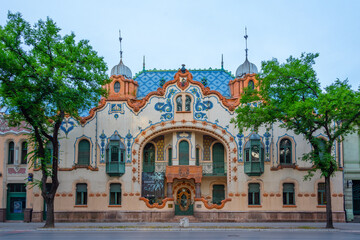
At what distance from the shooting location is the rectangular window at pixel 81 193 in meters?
34.2

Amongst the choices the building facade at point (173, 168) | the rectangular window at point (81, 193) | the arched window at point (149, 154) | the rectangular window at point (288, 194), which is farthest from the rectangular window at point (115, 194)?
the rectangular window at point (288, 194)

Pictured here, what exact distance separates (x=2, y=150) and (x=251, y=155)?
749 inches

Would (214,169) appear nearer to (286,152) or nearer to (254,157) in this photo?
(254,157)

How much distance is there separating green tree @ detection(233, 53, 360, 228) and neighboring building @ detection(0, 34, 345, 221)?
579 cm

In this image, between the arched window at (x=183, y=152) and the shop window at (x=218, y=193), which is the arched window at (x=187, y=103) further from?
the shop window at (x=218, y=193)

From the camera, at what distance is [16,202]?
114 feet

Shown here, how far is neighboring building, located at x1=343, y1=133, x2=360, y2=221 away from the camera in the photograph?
1324 inches

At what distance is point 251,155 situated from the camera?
109 ft

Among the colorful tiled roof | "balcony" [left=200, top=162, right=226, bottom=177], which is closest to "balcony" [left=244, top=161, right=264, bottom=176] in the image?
"balcony" [left=200, top=162, right=226, bottom=177]

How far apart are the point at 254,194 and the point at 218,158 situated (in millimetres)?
4073

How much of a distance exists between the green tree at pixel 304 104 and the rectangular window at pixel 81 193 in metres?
13.6

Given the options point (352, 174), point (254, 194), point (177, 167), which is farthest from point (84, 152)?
point (352, 174)

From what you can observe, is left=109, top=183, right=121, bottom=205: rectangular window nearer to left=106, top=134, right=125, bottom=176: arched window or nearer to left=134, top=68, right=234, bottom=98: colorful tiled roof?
left=106, top=134, right=125, bottom=176: arched window

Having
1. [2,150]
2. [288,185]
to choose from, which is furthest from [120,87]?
[288,185]
